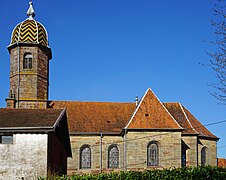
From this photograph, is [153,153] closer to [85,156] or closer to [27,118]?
[85,156]

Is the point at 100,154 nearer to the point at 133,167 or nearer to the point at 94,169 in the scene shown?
the point at 94,169

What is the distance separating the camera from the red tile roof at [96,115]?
42594mm

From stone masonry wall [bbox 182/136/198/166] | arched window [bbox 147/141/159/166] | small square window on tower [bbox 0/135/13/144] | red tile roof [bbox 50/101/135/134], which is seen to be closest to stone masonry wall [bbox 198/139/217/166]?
stone masonry wall [bbox 182/136/198/166]

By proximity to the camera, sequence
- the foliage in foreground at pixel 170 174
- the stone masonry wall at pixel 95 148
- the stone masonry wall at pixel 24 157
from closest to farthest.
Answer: the foliage in foreground at pixel 170 174 < the stone masonry wall at pixel 24 157 < the stone masonry wall at pixel 95 148

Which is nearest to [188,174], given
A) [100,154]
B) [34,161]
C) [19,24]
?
[34,161]

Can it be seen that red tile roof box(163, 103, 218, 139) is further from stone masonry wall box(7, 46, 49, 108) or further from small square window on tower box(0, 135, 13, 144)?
small square window on tower box(0, 135, 13, 144)

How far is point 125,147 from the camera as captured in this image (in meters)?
39.3

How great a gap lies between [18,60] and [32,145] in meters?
19.2

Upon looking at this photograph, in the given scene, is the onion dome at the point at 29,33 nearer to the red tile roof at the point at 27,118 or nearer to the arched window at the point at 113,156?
the arched window at the point at 113,156

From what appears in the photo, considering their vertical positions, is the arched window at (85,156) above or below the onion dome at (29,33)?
below

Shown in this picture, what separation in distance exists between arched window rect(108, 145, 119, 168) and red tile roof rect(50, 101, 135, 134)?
149cm

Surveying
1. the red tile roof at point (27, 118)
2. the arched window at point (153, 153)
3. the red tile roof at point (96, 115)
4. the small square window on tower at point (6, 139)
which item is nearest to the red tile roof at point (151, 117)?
the arched window at point (153, 153)

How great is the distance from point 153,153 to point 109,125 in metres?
5.31

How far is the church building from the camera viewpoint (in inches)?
1542
